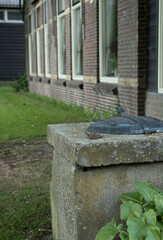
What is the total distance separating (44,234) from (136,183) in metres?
1.45

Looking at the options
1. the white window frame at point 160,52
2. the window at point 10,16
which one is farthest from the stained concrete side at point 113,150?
the window at point 10,16

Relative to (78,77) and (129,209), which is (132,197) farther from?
(78,77)

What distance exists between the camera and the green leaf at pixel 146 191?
6.89 feet

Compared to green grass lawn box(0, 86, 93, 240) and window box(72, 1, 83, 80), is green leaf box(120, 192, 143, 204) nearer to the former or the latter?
green grass lawn box(0, 86, 93, 240)

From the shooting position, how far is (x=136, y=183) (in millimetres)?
2129

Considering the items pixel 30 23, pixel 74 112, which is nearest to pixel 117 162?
pixel 74 112

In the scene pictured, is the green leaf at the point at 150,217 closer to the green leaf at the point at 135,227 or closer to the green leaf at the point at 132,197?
the green leaf at the point at 135,227

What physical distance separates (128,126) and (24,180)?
2563 millimetres

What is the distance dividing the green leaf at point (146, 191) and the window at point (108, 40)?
610 cm

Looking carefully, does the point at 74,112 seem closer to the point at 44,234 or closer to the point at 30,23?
the point at 44,234

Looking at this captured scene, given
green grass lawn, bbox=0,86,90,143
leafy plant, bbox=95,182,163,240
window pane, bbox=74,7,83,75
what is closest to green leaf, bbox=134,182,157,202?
leafy plant, bbox=95,182,163,240

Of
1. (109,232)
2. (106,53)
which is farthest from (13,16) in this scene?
(109,232)

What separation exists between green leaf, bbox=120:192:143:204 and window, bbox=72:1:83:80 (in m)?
8.80

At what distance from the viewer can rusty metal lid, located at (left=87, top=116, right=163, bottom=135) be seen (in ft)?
8.14
